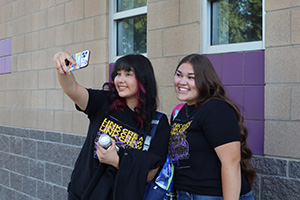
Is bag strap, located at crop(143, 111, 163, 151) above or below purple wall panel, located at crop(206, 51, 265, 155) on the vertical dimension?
below

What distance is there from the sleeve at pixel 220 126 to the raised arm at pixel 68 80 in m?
0.85

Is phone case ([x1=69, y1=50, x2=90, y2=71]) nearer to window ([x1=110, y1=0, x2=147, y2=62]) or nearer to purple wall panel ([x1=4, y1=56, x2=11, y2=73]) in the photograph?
window ([x1=110, y1=0, x2=147, y2=62])

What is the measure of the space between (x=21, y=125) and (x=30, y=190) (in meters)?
1.16

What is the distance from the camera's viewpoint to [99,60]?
4.54 metres

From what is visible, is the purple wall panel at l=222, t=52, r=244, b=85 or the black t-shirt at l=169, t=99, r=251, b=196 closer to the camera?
the black t-shirt at l=169, t=99, r=251, b=196

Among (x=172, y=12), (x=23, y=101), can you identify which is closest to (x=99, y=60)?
(x=172, y=12)

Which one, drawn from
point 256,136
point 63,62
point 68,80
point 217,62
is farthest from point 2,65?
point 256,136

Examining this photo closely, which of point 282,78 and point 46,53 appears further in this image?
point 46,53

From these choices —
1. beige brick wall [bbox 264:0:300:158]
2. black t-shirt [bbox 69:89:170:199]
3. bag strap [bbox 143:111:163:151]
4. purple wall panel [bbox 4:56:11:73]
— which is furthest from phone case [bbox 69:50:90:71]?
purple wall panel [bbox 4:56:11:73]

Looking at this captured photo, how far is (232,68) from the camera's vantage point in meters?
3.15

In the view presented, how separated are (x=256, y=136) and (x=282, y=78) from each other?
1.90 feet

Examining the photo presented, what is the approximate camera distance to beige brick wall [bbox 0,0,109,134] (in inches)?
181

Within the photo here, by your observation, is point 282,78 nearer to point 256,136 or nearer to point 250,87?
point 250,87

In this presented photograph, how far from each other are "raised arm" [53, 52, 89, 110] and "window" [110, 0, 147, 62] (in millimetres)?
2195
